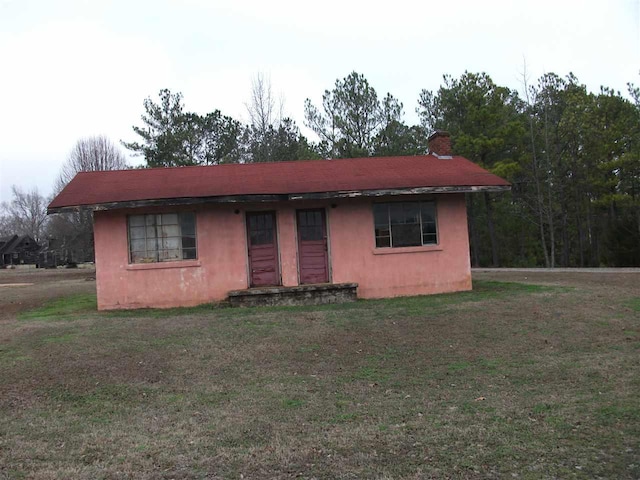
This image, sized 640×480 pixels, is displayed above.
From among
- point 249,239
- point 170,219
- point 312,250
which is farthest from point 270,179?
point 170,219

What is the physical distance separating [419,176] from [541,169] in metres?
19.7

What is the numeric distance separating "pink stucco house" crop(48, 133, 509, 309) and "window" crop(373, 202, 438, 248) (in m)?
0.03

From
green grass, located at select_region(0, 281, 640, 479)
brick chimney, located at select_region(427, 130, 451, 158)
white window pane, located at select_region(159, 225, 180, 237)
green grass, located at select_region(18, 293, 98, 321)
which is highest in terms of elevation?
brick chimney, located at select_region(427, 130, 451, 158)

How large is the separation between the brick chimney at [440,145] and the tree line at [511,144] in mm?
13213

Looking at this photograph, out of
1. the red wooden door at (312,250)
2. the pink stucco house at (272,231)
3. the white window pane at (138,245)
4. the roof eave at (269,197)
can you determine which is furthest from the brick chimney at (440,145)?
the white window pane at (138,245)

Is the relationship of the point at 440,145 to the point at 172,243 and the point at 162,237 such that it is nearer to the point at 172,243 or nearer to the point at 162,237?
the point at 172,243

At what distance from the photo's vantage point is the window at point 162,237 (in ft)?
43.0

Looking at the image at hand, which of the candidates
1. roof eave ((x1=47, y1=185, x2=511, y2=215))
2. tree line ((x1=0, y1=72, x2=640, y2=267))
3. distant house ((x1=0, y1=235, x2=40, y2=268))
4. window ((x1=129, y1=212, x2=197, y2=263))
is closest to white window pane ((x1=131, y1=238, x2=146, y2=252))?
window ((x1=129, y1=212, x2=197, y2=263))

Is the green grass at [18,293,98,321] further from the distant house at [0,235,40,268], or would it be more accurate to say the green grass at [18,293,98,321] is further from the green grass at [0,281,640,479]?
the distant house at [0,235,40,268]

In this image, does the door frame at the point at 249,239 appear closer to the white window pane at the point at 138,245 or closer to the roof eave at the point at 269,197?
the roof eave at the point at 269,197

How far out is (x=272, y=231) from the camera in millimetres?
13602

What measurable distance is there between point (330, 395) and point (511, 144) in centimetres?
2801

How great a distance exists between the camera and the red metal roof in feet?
42.1

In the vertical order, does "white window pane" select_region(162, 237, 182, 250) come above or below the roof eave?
below
